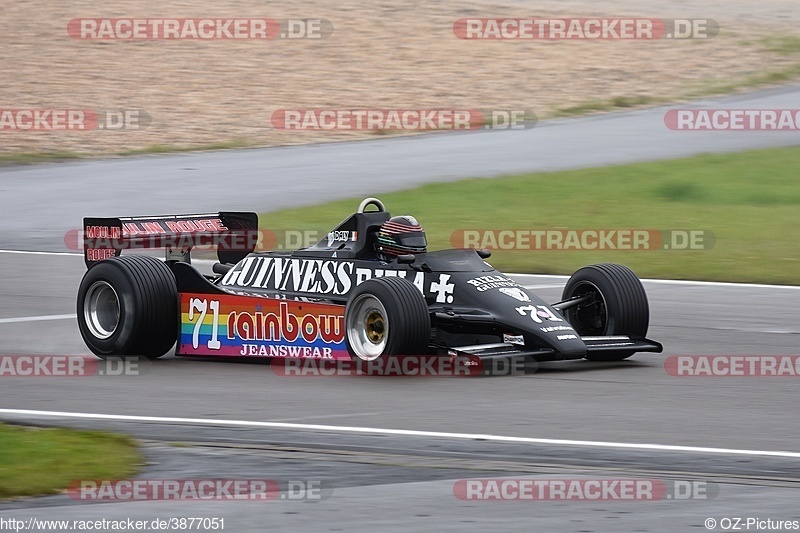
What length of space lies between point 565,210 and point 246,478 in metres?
13.8

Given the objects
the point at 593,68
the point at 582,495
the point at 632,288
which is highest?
the point at 593,68

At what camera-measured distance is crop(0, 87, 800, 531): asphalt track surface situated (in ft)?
23.0

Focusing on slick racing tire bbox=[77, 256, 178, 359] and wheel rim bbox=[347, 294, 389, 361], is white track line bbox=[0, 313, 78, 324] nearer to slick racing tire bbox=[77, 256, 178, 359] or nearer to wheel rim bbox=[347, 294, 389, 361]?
slick racing tire bbox=[77, 256, 178, 359]

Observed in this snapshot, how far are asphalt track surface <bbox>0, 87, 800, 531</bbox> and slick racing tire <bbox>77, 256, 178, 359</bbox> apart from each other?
0.89 feet

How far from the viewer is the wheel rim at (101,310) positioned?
12.1 meters

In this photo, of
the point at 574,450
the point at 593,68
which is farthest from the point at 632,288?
the point at 593,68

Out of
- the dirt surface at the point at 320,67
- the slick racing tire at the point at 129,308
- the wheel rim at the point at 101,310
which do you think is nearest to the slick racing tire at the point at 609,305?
the slick racing tire at the point at 129,308

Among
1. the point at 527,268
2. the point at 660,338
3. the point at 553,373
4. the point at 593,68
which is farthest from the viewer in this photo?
the point at 593,68

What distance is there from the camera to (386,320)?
1055cm

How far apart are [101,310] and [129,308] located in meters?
0.56

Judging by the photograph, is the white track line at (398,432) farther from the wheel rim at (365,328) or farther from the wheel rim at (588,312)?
the wheel rim at (588,312)

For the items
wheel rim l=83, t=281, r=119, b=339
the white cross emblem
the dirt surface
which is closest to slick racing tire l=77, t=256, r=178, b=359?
wheel rim l=83, t=281, r=119, b=339

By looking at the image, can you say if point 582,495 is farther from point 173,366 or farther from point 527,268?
point 527,268

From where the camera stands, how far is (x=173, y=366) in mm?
11812
